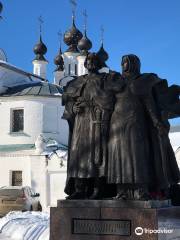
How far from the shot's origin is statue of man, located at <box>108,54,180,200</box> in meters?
4.70

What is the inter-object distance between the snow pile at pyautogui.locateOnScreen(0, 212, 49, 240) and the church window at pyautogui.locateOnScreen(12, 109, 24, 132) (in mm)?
20519

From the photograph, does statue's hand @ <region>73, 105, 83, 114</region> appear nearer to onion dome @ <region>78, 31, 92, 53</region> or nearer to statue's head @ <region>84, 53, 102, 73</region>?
statue's head @ <region>84, 53, 102, 73</region>

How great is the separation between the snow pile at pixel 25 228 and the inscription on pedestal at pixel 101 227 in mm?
1797

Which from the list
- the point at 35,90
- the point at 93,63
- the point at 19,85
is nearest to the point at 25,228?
the point at 93,63

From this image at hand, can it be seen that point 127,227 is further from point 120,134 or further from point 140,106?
point 140,106

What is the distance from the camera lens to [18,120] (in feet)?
94.2

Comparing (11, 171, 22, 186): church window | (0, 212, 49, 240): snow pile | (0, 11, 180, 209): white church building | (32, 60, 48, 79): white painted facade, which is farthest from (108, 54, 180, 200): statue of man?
(32, 60, 48, 79): white painted facade

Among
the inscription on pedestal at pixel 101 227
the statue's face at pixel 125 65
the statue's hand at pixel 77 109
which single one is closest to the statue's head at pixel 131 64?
the statue's face at pixel 125 65

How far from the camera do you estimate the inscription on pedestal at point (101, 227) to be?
456 centimetres

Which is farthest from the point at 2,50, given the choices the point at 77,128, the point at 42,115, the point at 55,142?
the point at 77,128

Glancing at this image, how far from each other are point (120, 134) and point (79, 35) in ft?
125

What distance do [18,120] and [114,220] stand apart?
2453 centimetres

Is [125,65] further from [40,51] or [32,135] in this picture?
[40,51]

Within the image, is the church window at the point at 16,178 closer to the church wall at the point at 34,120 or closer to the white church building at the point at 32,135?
the white church building at the point at 32,135
